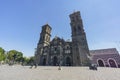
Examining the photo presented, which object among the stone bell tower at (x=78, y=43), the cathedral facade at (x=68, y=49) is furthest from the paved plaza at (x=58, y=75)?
the cathedral facade at (x=68, y=49)

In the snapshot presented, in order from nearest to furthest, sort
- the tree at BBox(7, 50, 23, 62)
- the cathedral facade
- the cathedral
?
1. the cathedral
2. the cathedral facade
3. the tree at BBox(7, 50, 23, 62)

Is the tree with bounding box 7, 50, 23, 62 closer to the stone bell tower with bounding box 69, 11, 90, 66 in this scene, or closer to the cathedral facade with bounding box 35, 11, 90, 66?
the cathedral facade with bounding box 35, 11, 90, 66

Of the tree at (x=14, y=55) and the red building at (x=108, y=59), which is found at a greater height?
the tree at (x=14, y=55)

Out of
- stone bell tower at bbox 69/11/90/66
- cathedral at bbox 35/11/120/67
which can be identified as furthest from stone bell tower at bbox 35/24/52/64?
stone bell tower at bbox 69/11/90/66

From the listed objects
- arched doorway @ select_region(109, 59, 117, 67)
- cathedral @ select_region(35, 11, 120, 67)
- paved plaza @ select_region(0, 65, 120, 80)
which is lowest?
paved plaza @ select_region(0, 65, 120, 80)

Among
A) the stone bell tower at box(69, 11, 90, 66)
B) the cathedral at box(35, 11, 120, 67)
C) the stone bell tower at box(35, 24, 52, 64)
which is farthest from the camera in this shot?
the stone bell tower at box(35, 24, 52, 64)

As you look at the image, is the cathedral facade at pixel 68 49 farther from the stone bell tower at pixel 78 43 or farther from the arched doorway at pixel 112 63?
the arched doorway at pixel 112 63

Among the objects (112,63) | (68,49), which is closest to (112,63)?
(112,63)

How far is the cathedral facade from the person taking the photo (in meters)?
33.3

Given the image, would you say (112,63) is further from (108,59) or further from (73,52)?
(73,52)

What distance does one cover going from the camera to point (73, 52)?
34.8 metres

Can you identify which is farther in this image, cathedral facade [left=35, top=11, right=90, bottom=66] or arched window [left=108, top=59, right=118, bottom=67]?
cathedral facade [left=35, top=11, right=90, bottom=66]

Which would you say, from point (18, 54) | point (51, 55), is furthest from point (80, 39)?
point (18, 54)

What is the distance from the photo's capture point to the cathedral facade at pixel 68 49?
33.3 m
